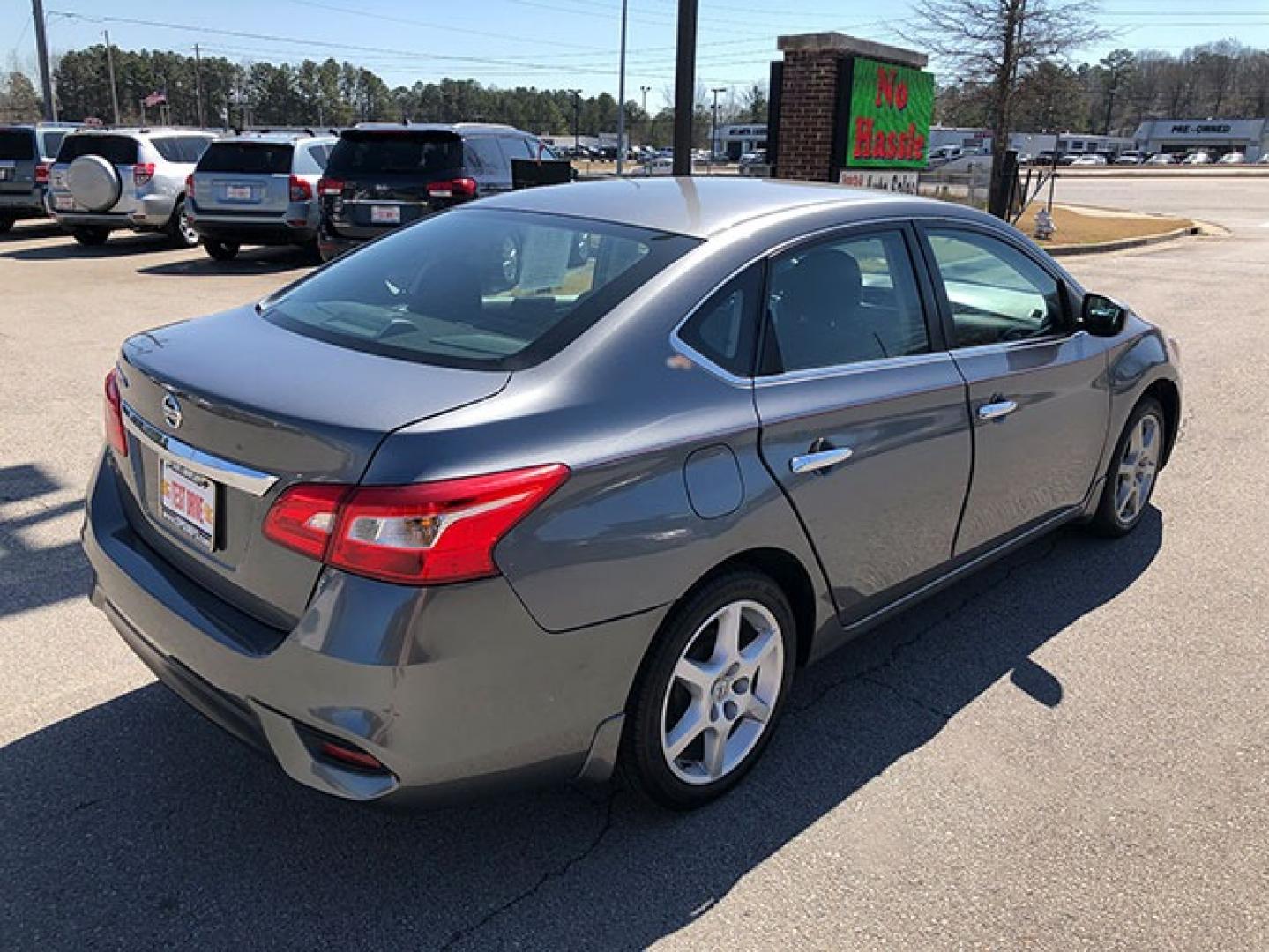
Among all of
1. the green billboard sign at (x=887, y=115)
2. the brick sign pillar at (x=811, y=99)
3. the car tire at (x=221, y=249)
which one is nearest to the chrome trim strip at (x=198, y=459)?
the car tire at (x=221, y=249)

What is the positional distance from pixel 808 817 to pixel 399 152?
1030 cm

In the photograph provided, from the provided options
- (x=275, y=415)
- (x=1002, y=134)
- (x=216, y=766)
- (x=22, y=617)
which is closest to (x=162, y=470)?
(x=275, y=415)

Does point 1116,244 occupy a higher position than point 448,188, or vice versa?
point 448,188

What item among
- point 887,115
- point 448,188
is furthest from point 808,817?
point 887,115

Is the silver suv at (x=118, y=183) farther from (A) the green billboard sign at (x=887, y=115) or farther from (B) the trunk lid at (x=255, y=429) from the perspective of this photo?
(B) the trunk lid at (x=255, y=429)

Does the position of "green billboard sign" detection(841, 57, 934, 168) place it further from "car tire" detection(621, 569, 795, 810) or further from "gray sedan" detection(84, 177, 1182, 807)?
"car tire" detection(621, 569, 795, 810)

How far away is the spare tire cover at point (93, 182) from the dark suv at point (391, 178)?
4425 millimetres

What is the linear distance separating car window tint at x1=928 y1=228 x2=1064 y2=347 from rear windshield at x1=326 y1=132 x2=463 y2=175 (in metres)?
8.67

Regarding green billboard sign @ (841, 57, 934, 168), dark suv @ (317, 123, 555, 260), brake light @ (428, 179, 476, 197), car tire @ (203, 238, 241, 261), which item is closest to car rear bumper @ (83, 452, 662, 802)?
dark suv @ (317, 123, 555, 260)

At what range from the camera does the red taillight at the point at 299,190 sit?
1306cm

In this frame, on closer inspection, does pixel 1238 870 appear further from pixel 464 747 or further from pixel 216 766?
pixel 216 766

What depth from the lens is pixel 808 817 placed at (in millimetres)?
2766

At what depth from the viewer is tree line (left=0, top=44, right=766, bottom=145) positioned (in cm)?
11894

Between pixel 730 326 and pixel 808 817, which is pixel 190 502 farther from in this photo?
pixel 808 817
